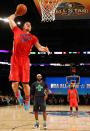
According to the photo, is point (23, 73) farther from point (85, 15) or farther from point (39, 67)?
point (39, 67)

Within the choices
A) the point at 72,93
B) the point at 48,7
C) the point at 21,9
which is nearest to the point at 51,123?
the point at 48,7

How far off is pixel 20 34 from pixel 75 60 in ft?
114

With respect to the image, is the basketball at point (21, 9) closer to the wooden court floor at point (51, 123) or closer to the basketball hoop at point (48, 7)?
the wooden court floor at point (51, 123)

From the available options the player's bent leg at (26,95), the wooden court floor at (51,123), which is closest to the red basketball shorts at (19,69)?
the player's bent leg at (26,95)

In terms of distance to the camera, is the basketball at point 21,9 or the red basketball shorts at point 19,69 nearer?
the basketball at point 21,9

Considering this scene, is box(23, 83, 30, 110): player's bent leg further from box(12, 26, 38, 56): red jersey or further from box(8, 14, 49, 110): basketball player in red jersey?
box(12, 26, 38, 56): red jersey

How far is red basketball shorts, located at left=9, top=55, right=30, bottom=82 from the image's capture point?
269 inches

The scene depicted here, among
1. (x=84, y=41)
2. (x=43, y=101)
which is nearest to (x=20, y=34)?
(x=43, y=101)

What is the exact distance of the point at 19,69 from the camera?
22.5 ft

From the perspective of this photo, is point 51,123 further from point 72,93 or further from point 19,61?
point 19,61

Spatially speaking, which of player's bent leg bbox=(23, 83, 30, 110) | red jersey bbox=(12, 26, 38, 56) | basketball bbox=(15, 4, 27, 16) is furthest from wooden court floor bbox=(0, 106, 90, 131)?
basketball bbox=(15, 4, 27, 16)

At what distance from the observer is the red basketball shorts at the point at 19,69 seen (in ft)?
22.4

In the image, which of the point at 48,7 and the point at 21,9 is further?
the point at 48,7

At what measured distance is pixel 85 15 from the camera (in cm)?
2152
